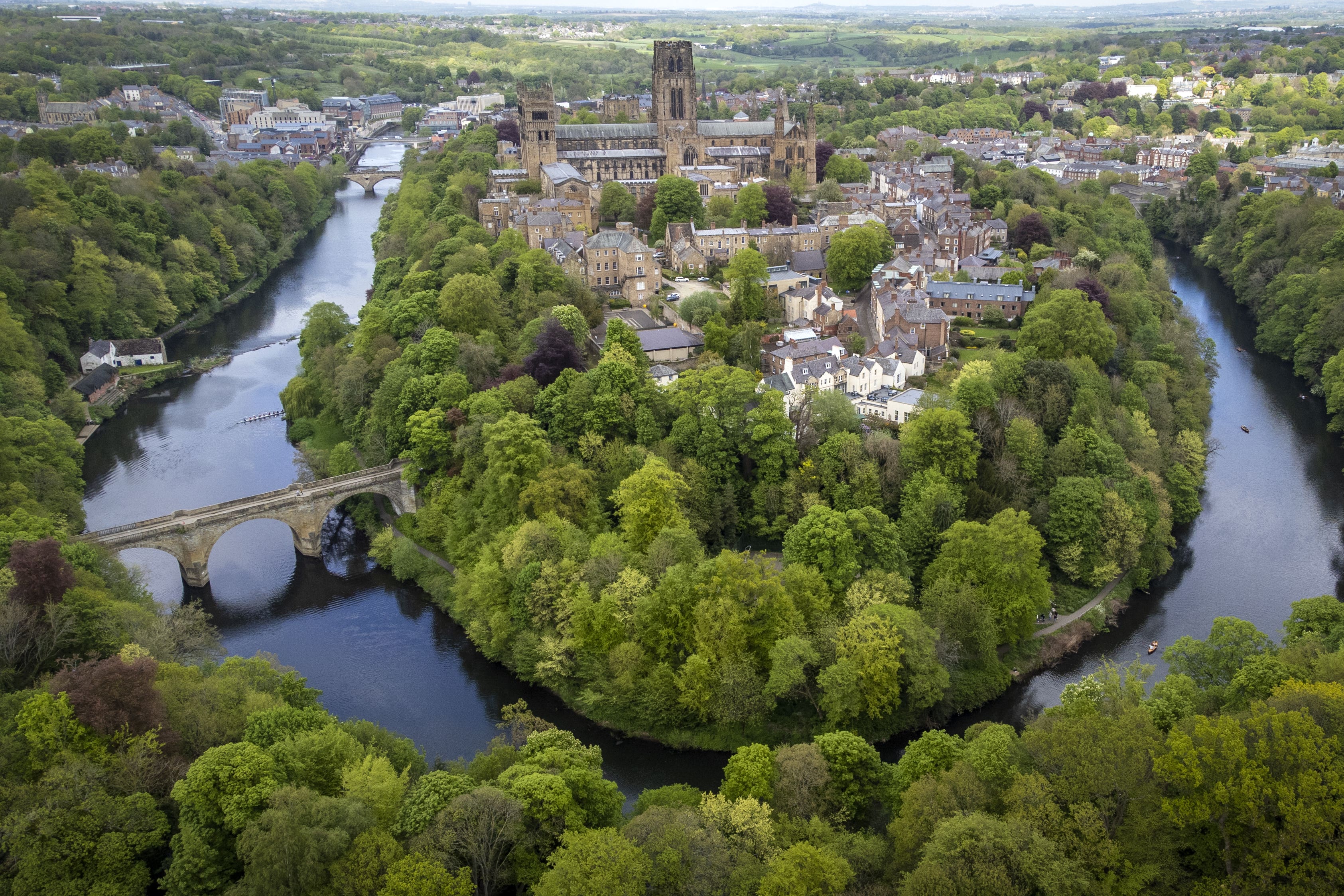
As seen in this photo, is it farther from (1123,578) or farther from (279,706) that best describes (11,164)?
(1123,578)

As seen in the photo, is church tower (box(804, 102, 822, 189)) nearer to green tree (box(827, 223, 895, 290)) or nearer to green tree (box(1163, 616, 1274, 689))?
green tree (box(827, 223, 895, 290))

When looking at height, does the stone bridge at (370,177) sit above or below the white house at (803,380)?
above

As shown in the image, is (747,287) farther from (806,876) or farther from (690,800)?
(806,876)

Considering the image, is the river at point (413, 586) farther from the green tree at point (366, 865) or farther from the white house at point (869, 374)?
the white house at point (869, 374)

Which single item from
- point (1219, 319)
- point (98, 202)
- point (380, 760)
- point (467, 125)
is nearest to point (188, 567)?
point (380, 760)

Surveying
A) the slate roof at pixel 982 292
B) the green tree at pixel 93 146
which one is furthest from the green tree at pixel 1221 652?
the green tree at pixel 93 146
